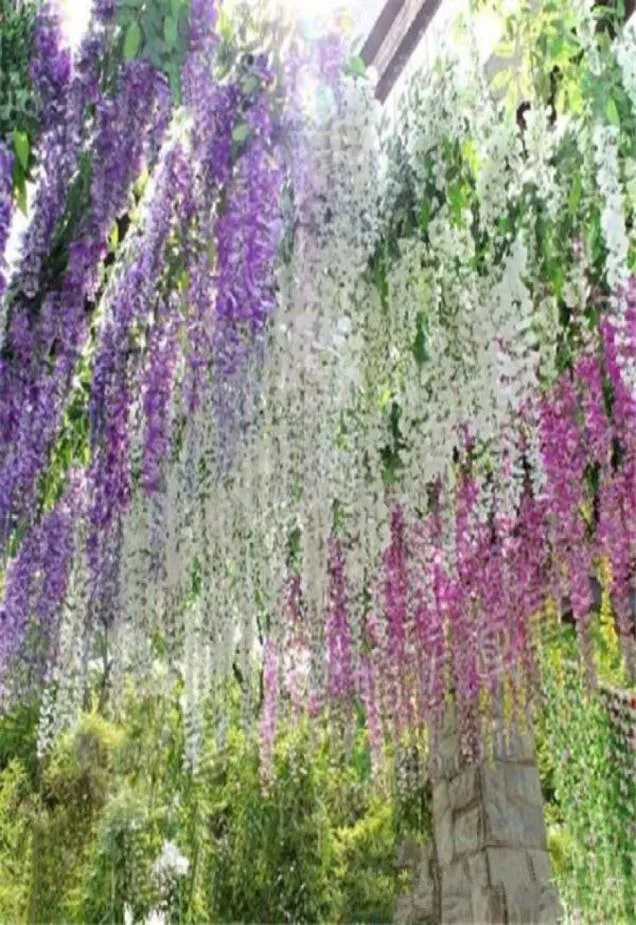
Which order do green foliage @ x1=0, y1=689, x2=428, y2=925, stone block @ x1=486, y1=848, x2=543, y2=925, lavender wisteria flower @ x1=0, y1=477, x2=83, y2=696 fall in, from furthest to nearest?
green foliage @ x1=0, y1=689, x2=428, y2=925, stone block @ x1=486, y1=848, x2=543, y2=925, lavender wisteria flower @ x1=0, y1=477, x2=83, y2=696

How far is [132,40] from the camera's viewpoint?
2.46 metres

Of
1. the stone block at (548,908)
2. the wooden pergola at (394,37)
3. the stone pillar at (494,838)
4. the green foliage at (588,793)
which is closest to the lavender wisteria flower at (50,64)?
the wooden pergola at (394,37)

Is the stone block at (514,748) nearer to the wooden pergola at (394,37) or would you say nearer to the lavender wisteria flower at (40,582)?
the lavender wisteria flower at (40,582)

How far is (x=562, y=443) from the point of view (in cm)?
312

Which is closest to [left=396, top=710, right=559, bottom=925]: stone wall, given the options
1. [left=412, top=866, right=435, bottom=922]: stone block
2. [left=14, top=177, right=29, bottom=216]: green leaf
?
[left=412, top=866, right=435, bottom=922]: stone block

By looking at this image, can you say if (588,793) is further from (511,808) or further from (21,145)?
(21,145)

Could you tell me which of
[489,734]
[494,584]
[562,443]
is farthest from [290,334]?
[489,734]

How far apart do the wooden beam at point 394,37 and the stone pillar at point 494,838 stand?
2.66m

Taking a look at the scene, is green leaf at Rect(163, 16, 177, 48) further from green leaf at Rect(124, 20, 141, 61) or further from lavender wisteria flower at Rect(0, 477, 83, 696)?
lavender wisteria flower at Rect(0, 477, 83, 696)

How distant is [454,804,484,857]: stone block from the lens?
15.6 feet

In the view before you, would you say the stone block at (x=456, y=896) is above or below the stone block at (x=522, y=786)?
below

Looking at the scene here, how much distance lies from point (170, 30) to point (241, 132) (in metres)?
0.27

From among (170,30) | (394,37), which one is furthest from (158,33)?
(394,37)

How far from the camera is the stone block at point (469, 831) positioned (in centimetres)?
477
